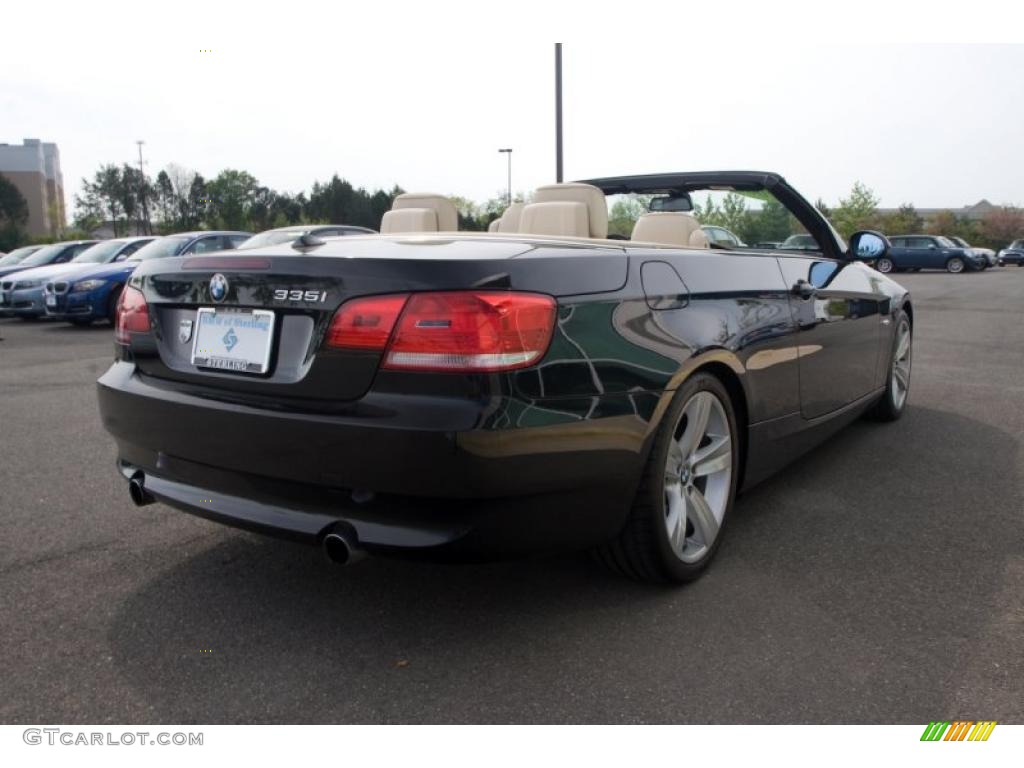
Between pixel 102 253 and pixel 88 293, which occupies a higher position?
pixel 102 253

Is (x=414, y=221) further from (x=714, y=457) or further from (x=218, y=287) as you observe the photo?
(x=714, y=457)

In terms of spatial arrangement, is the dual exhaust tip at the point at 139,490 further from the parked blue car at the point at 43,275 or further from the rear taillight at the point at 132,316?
the parked blue car at the point at 43,275

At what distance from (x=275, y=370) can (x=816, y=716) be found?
1.67 m

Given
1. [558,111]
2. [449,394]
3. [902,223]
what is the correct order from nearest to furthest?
[449,394] < [558,111] < [902,223]

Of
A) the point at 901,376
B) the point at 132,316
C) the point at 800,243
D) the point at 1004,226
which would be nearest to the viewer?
the point at 132,316

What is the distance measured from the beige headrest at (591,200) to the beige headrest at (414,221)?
0.75m

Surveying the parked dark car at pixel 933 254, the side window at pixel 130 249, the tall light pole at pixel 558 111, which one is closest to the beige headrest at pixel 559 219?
the tall light pole at pixel 558 111

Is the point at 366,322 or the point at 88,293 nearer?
the point at 366,322

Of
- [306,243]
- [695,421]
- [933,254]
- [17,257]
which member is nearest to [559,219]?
[695,421]

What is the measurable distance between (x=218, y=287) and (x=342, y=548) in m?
0.88

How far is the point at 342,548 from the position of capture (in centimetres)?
232

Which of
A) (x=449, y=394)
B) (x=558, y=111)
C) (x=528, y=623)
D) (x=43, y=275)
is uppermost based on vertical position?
(x=558, y=111)

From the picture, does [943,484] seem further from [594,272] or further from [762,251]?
[594,272]

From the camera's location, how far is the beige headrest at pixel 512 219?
4.01 metres
